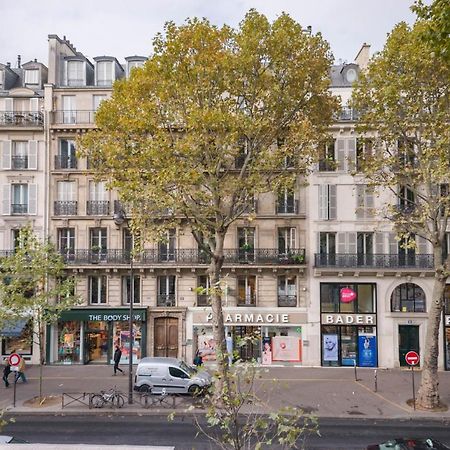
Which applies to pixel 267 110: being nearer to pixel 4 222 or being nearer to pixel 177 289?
pixel 177 289

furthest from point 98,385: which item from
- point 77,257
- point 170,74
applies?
point 170,74

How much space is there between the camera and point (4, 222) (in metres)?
29.6

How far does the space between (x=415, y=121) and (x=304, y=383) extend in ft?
43.0

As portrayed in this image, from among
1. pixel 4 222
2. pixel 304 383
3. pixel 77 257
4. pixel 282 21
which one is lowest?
pixel 304 383

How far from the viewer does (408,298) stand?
28.6m

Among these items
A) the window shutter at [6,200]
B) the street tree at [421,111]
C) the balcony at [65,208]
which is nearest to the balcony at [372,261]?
the street tree at [421,111]

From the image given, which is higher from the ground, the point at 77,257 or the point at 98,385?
the point at 77,257

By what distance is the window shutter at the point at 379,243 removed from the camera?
2864 centimetres

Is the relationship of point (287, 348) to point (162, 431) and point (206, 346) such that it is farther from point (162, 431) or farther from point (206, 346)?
point (162, 431)

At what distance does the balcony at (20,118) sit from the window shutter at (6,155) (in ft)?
3.89

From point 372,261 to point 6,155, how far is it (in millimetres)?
22401

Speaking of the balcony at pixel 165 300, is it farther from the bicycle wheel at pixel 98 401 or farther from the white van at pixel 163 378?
the bicycle wheel at pixel 98 401

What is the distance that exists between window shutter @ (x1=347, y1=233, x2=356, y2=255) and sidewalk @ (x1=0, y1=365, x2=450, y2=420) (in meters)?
6.61

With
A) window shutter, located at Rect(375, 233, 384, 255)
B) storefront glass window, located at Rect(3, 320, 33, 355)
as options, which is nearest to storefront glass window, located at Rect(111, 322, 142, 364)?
storefront glass window, located at Rect(3, 320, 33, 355)
